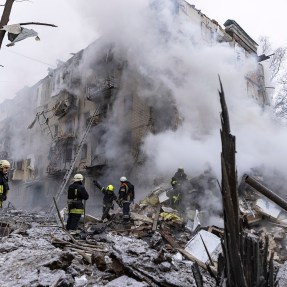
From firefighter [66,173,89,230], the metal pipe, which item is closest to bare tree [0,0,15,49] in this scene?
the metal pipe

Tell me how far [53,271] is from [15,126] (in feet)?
105

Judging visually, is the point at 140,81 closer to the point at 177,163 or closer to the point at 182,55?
the point at 182,55

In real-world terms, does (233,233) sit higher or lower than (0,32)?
lower

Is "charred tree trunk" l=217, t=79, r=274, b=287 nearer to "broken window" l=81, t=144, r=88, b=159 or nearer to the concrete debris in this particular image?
the concrete debris

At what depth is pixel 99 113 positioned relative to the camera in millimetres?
22266

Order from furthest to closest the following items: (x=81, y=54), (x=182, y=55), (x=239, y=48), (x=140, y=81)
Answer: (x=81, y=54)
(x=239, y=48)
(x=140, y=81)
(x=182, y=55)

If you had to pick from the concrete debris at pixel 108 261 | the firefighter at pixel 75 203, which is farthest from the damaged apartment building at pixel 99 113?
the concrete debris at pixel 108 261

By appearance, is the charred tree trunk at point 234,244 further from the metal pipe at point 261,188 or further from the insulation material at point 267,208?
the insulation material at point 267,208


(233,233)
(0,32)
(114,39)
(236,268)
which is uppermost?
(114,39)

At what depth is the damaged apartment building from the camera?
19.2 meters

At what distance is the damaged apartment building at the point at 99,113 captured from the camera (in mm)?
19234

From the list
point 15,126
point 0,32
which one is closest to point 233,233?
point 0,32

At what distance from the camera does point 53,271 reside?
11.4 ft

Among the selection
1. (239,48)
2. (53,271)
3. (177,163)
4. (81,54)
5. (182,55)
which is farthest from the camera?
(81,54)
